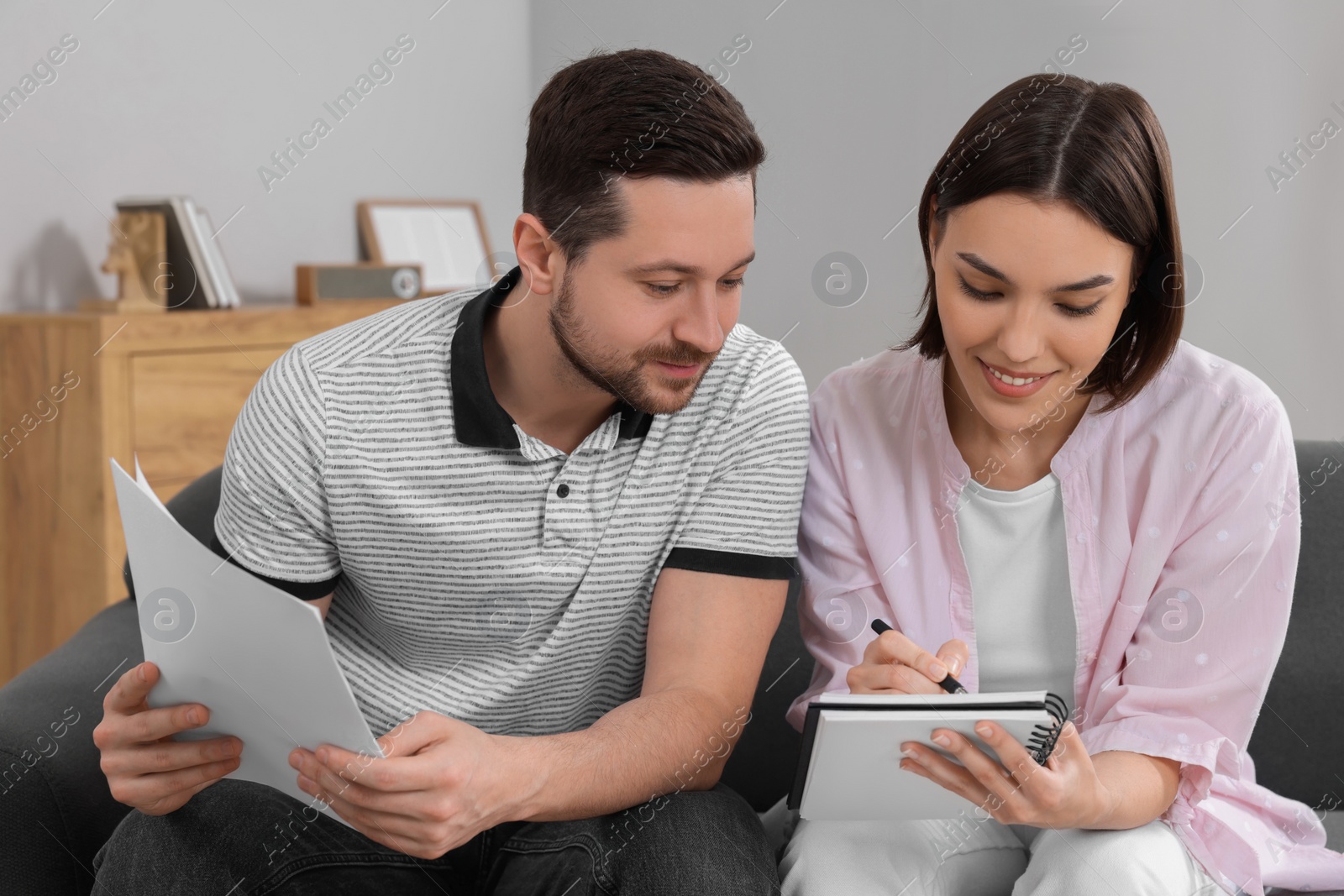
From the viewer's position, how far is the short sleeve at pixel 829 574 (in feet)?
4.49

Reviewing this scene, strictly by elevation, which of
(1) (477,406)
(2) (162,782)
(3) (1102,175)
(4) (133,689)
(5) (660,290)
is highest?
(3) (1102,175)

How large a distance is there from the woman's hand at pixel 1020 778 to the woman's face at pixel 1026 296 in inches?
13.9

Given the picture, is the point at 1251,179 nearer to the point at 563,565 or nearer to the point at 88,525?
the point at 563,565

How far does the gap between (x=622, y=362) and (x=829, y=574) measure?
1.16 ft

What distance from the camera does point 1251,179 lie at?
2.77 m

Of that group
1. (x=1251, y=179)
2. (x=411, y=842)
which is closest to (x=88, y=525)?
(x=411, y=842)

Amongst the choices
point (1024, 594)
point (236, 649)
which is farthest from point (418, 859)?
point (1024, 594)

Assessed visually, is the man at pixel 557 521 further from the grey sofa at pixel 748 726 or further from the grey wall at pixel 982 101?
the grey wall at pixel 982 101

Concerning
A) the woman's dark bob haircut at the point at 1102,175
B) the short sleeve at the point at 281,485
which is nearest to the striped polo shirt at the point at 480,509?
the short sleeve at the point at 281,485

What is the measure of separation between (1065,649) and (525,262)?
29.0 inches

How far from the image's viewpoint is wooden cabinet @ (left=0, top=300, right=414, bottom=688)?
2.47 meters

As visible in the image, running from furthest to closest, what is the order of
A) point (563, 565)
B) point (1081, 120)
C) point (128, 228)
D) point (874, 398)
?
point (128, 228) → point (874, 398) → point (563, 565) → point (1081, 120)

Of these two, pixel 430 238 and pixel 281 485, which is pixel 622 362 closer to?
pixel 281 485

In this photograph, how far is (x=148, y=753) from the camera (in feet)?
3.83
